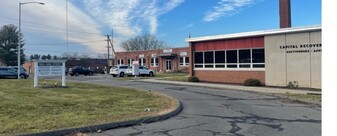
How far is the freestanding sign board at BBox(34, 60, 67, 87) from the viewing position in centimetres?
2266

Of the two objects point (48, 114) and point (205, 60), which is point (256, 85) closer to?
point (205, 60)

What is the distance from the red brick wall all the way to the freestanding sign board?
12.4 m

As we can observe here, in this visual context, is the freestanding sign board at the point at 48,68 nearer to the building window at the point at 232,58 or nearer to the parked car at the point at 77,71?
the building window at the point at 232,58

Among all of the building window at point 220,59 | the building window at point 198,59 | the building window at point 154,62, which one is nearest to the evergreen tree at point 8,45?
the building window at point 154,62

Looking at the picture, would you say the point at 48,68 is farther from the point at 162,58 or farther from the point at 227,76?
the point at 162,58

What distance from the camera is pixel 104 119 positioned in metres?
8.95

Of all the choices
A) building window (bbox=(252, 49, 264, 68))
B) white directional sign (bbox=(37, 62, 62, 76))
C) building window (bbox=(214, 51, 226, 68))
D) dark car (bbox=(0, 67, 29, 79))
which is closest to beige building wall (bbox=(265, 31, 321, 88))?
building window (bbox=(252, 49, 264, 68))

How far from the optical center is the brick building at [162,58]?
59.1m

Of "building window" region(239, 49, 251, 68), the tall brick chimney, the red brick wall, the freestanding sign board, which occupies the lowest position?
the red brick wall

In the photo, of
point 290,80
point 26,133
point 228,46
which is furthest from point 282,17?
point 26,133

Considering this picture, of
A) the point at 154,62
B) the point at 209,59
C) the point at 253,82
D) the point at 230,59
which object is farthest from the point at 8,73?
the point at 253,82

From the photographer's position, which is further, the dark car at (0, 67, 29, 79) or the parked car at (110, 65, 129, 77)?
the parked car at (110, 65, 129, 77)

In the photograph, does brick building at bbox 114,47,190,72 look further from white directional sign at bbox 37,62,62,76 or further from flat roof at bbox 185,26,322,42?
white directional sign at bbox 37,62,62,76

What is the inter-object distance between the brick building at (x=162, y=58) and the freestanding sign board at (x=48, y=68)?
3550 centimetres
